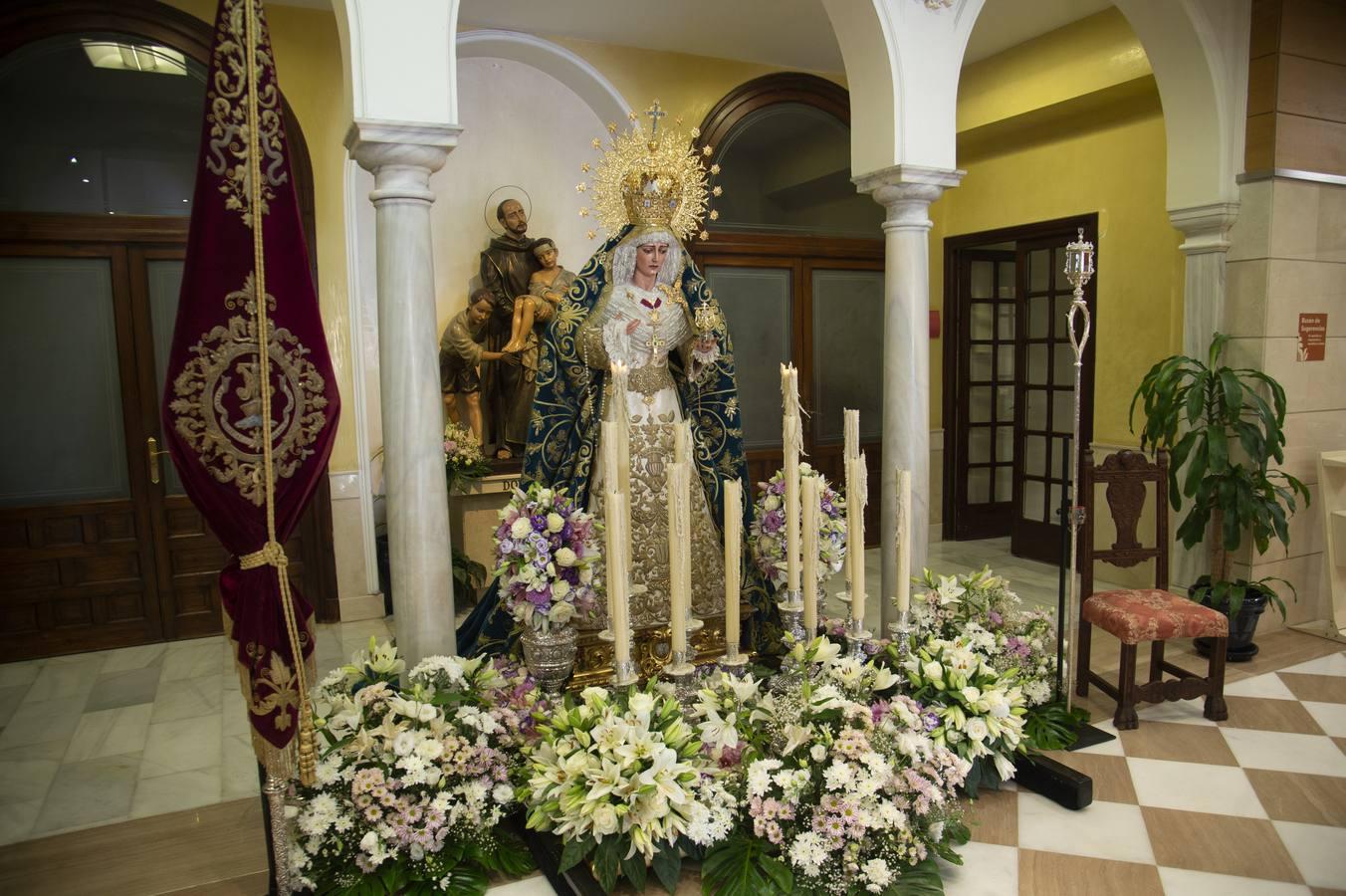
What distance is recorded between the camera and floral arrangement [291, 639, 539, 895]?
241 centimetres

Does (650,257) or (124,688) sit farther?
(124,688)

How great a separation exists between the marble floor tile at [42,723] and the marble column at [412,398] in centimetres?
208

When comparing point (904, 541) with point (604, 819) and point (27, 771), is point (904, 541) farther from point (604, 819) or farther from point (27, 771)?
point (27, 771)

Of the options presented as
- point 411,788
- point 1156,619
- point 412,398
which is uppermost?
point 412,398

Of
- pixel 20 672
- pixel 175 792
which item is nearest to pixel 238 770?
pixel 175 792

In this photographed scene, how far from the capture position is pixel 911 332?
3.90 meters

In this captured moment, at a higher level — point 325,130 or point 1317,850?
point 325,130

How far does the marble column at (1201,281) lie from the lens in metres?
4.69

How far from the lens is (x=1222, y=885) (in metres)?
2.48

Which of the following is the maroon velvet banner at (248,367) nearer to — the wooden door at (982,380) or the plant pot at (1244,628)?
the plant pot at (1244,628)

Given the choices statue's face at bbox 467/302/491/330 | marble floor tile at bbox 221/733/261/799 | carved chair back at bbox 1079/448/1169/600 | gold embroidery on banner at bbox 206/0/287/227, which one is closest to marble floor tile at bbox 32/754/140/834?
marble floor tile at bbox 221/733/261/799

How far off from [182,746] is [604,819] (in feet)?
7.76

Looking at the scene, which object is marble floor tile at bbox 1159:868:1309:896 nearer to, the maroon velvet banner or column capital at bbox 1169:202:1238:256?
the maroon velvet banner

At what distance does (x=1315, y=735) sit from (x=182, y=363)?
4.11m
